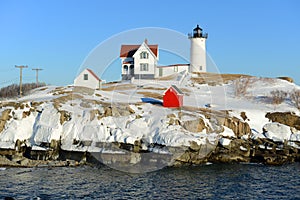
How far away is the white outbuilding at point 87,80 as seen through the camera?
54.7 m

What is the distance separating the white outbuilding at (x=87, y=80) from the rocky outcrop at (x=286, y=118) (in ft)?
91.7

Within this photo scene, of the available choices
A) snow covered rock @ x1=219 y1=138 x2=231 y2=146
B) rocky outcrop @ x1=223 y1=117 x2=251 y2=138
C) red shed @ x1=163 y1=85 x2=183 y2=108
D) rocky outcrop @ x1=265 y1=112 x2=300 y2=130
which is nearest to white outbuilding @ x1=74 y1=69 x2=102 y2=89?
red shed @ x1=163 y1=85 x2=183 y2=108

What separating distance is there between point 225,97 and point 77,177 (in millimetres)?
Result: 35001

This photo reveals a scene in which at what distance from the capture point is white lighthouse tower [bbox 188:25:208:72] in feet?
241

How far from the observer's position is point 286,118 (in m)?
38.0

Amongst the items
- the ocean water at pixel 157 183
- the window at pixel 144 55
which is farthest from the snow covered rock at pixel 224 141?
the window at pixel 144 55

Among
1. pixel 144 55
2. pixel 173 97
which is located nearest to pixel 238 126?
pixel 173 97

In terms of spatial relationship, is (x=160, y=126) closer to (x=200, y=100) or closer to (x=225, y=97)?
(x=200, y=100)

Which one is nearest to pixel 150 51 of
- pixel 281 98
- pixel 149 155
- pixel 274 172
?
pixel 281 98

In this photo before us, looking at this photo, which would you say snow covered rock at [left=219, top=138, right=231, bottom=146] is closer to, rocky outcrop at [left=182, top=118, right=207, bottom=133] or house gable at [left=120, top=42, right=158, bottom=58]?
rocky outcrop at [left=182, top=118, right=207, bottom=133]

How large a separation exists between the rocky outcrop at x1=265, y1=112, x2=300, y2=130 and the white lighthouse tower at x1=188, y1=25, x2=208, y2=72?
3483cm

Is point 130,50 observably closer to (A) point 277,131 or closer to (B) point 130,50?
(B) point 130,50

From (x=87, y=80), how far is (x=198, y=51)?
28.9 metres

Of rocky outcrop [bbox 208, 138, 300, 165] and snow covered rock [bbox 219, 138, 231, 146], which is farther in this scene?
snow covered rock [bbox 219, 138, 231, 146]
